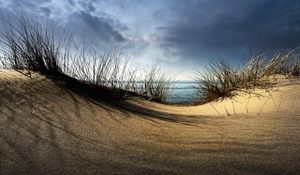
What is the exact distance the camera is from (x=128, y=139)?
2.23 metres

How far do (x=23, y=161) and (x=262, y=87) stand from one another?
10.4 ft

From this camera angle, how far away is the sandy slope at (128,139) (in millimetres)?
1826

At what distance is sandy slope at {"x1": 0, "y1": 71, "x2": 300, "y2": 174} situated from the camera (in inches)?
71.9

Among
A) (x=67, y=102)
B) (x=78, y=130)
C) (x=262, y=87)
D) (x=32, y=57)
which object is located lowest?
(x=78, y=130)

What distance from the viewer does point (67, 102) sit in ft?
9.84

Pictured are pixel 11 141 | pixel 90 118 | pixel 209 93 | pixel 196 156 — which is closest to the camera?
pixel 196 156

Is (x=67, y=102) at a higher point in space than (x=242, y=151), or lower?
higher

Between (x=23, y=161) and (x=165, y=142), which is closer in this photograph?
(x=23, y=161)

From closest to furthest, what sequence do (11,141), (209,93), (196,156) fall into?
1. (196,156)
2. (11,141)
3. (209,93)

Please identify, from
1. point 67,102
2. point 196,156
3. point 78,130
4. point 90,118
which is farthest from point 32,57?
point 196,156

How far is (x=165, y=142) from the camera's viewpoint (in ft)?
7.17

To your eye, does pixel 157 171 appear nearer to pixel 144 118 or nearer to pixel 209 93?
pixel 144 118

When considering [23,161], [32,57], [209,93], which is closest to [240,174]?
[23,161]

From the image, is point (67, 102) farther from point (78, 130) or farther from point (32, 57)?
point (32, 57)
